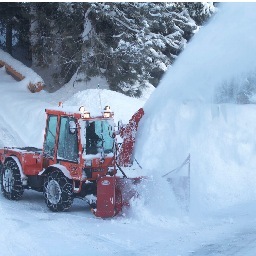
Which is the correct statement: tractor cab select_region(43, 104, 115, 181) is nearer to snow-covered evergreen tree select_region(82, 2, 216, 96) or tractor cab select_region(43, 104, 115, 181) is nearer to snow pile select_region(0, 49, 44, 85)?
snow-covered evergreen tree select_region(82, 2, 216, 96)

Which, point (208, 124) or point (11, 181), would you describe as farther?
point (208, 124)

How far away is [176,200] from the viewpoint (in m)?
9.58

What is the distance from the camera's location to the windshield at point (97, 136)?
31.8 ft

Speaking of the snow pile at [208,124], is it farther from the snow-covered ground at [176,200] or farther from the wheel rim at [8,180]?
the wheel rim at [8,180]

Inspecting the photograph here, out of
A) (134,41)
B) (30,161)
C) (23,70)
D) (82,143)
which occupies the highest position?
(134,41)

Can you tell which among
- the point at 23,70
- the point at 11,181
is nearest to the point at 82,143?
the point at 11,181

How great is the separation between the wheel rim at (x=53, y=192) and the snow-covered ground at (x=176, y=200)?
294 millimetres

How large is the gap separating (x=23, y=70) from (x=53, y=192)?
13.4 metres

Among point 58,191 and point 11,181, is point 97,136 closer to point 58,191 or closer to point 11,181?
point 58,191

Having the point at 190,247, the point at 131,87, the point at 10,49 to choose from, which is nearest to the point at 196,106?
the point at 190,247

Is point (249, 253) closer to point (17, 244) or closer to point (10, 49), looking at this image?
point (17, 244)

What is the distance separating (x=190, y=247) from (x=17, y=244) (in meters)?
2.43

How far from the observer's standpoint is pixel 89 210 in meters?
10.4

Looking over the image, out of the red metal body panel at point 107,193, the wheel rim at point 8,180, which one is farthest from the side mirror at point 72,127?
the wheel rim at point 8,180
